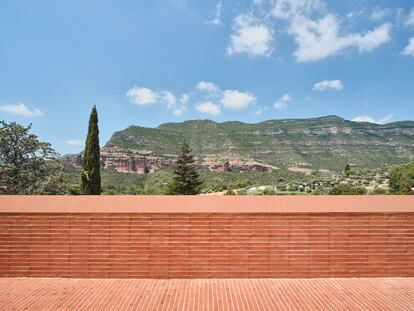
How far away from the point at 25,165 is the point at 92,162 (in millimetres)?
6750

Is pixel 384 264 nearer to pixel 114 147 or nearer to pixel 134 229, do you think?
pixel 134 229

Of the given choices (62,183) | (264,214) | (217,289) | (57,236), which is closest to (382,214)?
(264,214)

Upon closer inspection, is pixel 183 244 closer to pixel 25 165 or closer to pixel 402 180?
pixel 25 165

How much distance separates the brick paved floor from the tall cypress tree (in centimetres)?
1416

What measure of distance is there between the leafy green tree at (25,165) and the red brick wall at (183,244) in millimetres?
17363

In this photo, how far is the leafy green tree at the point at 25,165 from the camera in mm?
20516

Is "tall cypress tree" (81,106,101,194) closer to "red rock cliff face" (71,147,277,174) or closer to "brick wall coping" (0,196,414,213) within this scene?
"brick wall coping" (0,196,414,213)

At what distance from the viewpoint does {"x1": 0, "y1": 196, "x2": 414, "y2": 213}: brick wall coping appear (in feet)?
17.1

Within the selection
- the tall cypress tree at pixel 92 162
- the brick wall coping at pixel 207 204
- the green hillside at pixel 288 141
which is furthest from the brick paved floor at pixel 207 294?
the green hillside at pixel 288 141

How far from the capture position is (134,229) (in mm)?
5145

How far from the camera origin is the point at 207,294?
4562 mm

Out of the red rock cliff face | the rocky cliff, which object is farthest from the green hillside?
the red rock cliff face

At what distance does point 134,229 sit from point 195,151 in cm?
6279

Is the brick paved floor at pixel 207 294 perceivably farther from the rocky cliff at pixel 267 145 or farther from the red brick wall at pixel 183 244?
the rocky cliff at pixel 267 145
